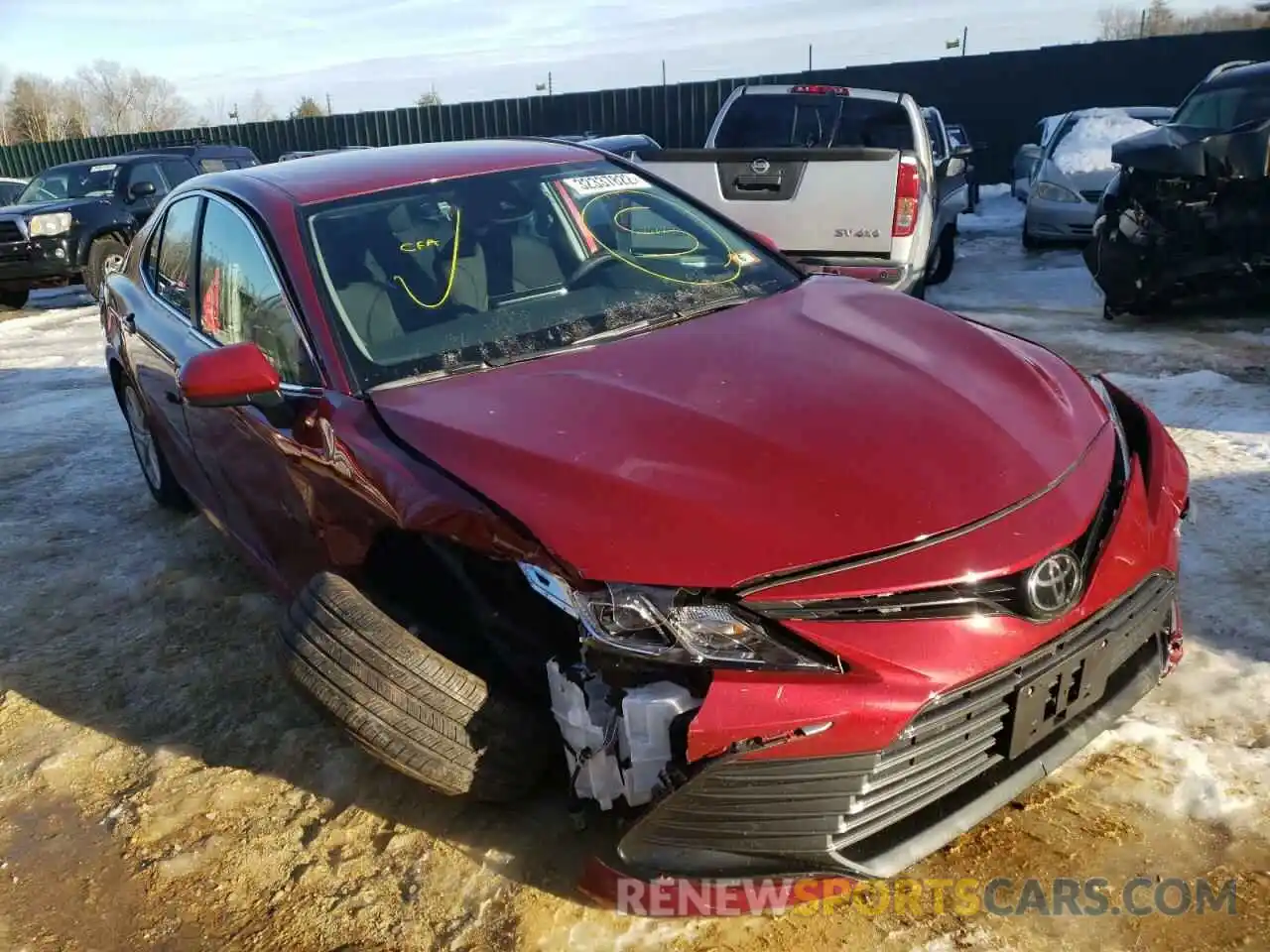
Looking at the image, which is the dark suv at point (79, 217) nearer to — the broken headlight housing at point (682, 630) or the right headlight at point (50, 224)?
the right headlight at point (50, 224)

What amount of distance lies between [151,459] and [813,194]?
408cm

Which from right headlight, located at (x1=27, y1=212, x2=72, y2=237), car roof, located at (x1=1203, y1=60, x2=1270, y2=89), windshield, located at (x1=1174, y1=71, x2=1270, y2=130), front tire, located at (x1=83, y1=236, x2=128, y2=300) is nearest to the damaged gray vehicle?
windshield, located at (x1=1174, y1=71, x2=1270, y2=130)

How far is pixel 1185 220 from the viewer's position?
21.9 ft

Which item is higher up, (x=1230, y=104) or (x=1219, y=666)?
(x=1230, y=104)

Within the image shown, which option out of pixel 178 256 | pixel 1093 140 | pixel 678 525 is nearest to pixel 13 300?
pixel 178 256

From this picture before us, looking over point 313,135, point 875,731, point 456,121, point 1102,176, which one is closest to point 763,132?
point 1102,176

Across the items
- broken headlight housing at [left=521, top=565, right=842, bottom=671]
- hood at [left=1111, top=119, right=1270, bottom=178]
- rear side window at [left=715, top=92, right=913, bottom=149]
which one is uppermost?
rear side window at [left=715, top=92, right=913, bottom=149]

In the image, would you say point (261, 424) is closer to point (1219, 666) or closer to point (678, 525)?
point (678, 525)

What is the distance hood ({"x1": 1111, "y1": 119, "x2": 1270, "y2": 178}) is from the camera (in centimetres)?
630

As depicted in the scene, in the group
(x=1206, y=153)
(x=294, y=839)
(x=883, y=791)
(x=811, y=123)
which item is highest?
(x=811, y=123)

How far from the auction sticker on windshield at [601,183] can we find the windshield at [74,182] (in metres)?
10.9

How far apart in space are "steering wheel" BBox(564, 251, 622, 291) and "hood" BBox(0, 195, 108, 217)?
1062 centimetres

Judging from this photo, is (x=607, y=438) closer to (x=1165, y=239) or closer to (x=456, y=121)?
(x=1165, y=239)

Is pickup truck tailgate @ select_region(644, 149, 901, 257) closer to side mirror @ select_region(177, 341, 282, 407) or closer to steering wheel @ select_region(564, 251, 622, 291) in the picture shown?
steering wheel @ select_region(564, 251, 622, 291)
